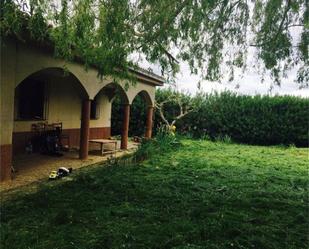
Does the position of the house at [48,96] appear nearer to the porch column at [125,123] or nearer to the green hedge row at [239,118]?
the porch column at [125,123]

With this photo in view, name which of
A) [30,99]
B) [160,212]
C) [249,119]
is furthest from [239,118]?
[160,212]

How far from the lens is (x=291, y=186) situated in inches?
313

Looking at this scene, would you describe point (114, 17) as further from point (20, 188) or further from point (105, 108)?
point (105, 108)

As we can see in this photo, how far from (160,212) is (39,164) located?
4951 mm

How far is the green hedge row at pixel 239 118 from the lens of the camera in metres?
19.0

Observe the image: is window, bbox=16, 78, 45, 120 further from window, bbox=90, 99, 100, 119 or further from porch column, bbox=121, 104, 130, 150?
window, bbox=90, 99, 100, 119

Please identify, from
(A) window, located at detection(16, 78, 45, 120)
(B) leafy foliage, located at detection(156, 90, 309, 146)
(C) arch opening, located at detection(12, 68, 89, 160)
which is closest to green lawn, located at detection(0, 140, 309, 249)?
(C) arch opening, located at detection(12, 68, 89, 160)

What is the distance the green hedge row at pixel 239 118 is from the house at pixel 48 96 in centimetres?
362

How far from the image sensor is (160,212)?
213 inches

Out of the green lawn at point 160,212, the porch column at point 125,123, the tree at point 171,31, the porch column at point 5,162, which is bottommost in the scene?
the green lawn at point 160,212

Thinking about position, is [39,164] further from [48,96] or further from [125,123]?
[125,123]

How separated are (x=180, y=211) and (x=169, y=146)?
8.57m

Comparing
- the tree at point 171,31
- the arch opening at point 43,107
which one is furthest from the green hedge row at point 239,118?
the tree at point 171,31

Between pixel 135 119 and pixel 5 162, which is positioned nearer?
pixel 5 162
